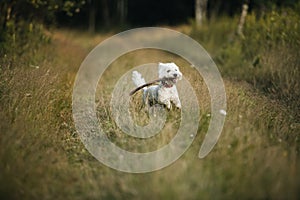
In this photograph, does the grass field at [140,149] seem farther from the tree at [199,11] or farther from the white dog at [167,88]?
the tree at [199,11]

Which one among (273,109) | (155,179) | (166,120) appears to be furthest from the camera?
(273,109)

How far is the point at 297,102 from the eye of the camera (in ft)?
23.8

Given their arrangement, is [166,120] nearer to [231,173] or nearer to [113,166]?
[113,166]

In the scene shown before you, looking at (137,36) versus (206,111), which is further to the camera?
(137,36)

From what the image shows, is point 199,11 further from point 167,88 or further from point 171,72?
point 171,72

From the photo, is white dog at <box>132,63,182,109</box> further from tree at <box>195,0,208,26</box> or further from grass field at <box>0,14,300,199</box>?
tree at <box>195,0,208,26</box>

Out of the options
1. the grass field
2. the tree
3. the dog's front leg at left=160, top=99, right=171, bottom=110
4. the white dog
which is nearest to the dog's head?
the white dog

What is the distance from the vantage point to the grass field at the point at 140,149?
13.1 ft

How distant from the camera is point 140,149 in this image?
4.71 metres

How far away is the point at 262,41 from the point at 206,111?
18.5ft

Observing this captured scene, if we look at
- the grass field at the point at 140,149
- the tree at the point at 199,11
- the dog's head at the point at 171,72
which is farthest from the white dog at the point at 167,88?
the tree at the point at 199,11

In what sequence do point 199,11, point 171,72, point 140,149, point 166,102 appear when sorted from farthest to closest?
1. point 199,11
2. point 166,102
3. point 171,72
4. point 140,149

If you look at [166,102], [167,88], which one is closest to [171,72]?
[167,88]

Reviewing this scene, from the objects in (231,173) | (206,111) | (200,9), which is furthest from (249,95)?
(200,9)
